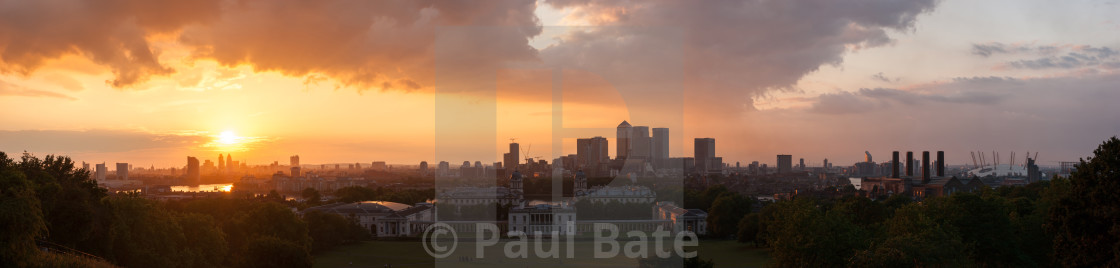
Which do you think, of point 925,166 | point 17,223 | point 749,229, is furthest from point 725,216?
point 925,166

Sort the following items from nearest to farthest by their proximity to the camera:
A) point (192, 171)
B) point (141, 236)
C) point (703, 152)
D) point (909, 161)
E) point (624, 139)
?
1. point (141, 236)
2. point (624, 139)
3. point (909, 161)
4. point (703, 152)
5. point (192, 171)

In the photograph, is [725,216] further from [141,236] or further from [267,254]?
[141,236]

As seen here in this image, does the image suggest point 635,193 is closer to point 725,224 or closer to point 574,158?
point 725,224

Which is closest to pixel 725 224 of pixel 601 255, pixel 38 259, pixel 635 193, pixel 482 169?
pixel 601 255

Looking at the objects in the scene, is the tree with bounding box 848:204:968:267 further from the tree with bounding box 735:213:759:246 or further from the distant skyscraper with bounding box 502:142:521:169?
the distant skyscraper with bounding box 502:142:521:169

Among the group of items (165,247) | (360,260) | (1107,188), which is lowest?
(360,260)

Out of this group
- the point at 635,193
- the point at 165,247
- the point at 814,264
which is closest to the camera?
the point at 814,264

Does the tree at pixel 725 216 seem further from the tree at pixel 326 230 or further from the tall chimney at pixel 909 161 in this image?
the tall chimney at pixel 909 161
